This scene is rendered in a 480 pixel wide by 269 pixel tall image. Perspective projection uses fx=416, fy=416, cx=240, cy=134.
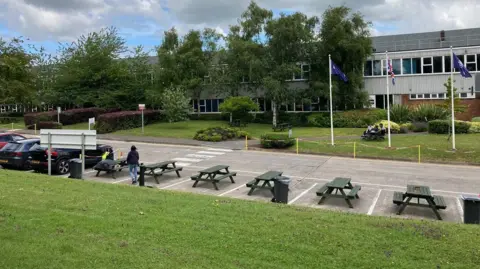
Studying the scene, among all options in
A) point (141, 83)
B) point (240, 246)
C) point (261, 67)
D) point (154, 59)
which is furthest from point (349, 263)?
point (154, 59)

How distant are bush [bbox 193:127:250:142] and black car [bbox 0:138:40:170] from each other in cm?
1325

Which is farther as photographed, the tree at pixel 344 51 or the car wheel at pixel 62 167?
the tree at pixel 344 51

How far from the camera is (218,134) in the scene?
29938 mm

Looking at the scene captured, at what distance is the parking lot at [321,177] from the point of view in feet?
40.4

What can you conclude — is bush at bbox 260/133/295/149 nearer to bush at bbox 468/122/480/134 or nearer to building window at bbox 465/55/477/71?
bush at bbox 468/122/480/134

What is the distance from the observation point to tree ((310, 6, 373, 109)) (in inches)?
1501

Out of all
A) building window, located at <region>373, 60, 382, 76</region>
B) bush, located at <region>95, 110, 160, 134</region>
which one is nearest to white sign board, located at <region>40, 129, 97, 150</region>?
bush, located at <region>95, 110, 160, 134</region>

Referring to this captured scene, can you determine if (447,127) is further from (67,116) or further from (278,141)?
(67,116)

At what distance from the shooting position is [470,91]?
124ft

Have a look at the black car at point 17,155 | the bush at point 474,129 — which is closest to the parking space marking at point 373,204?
the black car at point 17,155

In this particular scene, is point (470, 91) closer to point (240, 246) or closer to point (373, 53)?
point (373, 53)

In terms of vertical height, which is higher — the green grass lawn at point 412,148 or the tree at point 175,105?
the tree at point 175,105

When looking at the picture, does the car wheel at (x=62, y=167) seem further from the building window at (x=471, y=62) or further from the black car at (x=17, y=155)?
the building window at (x=471, y=62)

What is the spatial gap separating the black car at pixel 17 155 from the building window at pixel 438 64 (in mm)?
35843
